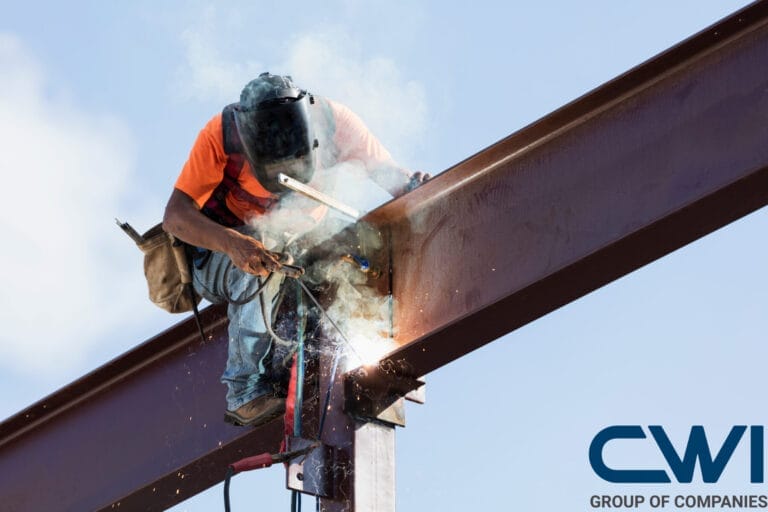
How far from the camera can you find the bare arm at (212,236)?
5.23 meters

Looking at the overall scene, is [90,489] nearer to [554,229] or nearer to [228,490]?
[228,490]

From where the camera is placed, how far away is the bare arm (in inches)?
206

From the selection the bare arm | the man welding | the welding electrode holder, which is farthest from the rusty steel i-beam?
the bare arm

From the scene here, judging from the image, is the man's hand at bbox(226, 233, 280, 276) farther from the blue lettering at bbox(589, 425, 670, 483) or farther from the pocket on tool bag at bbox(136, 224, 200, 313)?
the blue lettering at bbox(589, 425, 670, 483)

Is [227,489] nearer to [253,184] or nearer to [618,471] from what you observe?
[253,184]

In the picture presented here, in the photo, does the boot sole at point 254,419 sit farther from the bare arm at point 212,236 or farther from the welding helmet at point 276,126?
the welding helmet at point 276,126

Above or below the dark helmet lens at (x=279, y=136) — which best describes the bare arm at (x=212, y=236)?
below

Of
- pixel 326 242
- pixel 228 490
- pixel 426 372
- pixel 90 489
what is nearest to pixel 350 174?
pixel 326 242

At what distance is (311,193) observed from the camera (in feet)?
17.1

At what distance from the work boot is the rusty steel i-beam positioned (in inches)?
4.7

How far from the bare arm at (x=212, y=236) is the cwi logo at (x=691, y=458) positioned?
7.86 ft

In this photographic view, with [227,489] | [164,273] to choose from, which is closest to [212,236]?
[164,273]

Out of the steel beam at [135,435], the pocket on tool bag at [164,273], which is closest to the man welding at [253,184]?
the pocket on tool bag at [164,273]

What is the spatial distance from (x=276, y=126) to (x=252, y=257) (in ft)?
1.56
